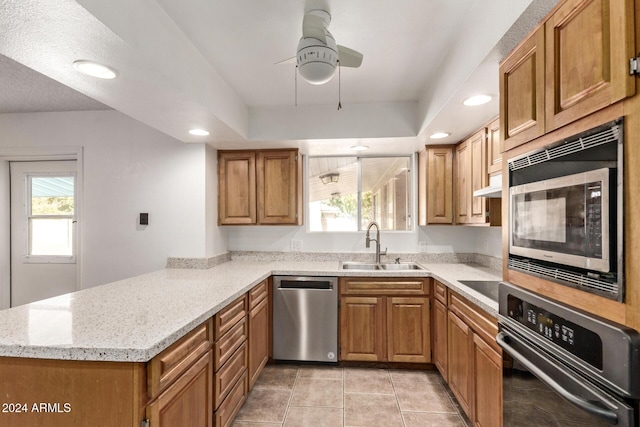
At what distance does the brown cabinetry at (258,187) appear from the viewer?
128 inches

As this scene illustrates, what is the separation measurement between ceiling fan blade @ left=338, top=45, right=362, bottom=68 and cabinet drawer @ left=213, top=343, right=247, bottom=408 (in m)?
1.91

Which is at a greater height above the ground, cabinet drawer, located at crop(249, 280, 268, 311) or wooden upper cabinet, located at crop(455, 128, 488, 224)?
wooden upper cabinet, located at crop(455, 128, 488, 224)

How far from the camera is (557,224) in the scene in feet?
3.46

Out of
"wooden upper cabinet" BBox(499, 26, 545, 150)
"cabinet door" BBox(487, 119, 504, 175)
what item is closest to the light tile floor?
"cabinet door" BBox(487, 119, 504, 175)

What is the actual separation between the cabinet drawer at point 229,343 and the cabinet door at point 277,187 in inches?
49.0

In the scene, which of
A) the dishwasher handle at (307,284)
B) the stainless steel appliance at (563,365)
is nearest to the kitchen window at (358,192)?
the dishwasher handle at (307,284)

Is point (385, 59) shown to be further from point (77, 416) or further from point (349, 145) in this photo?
point (77, 416)

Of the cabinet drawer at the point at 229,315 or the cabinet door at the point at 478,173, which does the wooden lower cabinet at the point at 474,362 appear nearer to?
the cabinet door at the point at 478,173

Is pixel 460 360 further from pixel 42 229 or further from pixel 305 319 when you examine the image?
pixel 42 229

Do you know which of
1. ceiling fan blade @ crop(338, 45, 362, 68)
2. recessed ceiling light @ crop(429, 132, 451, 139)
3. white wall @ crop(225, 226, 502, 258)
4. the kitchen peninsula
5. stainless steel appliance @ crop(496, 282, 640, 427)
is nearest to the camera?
stainless steel appliance @ crop(496, 282, 640, 427)

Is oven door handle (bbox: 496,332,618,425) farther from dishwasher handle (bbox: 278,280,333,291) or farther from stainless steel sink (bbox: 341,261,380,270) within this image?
stainless steel sink (bbox: 341,261,380,270)

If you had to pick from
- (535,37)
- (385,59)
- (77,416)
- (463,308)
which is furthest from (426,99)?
(77,416)

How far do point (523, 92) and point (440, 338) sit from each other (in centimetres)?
200

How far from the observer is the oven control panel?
35.1 inches
